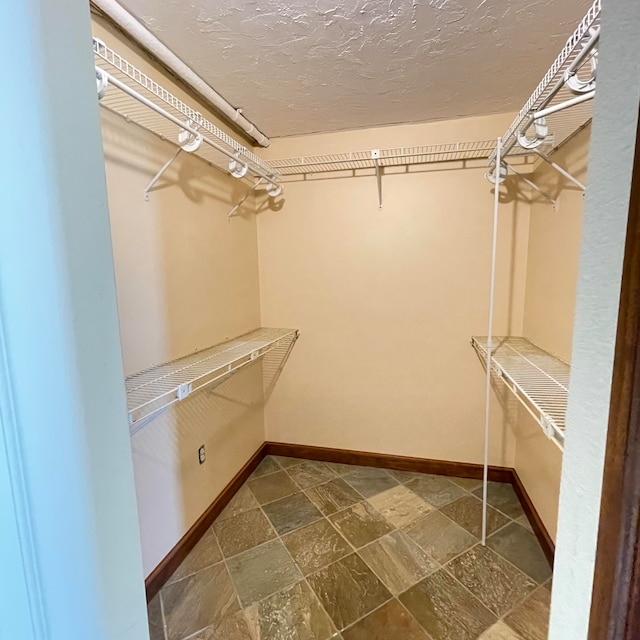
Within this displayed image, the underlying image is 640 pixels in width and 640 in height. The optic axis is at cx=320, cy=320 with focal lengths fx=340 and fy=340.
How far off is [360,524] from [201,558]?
0.86 metres

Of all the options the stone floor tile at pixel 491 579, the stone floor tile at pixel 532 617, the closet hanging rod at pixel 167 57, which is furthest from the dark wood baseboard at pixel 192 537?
the closet hanging rod at pixel 167 57

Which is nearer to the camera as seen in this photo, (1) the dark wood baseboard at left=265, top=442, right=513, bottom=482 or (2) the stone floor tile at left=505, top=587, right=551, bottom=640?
(2) the stone floor tile at left=505, top=587, right=551, bottom=640

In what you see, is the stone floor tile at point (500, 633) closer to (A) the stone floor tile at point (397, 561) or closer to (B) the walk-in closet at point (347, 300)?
(B) the walk-in closet at point (347, 300)

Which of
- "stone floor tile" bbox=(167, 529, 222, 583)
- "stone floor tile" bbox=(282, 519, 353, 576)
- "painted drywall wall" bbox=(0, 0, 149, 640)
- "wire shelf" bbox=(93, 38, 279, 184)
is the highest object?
"wire shelf" bbox=(93, 38, 279, 184)

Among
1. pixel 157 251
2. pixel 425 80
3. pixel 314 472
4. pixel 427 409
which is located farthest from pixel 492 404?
pixel 157 251

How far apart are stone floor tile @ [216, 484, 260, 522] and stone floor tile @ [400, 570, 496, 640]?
1.01 meters

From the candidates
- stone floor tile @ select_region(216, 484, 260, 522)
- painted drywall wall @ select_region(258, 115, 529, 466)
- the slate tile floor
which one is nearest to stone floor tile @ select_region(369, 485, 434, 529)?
the slate tile floor

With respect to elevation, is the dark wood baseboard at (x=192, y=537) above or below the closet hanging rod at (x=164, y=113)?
below

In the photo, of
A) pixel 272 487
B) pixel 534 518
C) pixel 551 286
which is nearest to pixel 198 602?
pixel 272 487

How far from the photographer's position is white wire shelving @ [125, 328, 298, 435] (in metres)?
1.16

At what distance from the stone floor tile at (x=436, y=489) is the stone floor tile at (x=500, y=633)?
721mm

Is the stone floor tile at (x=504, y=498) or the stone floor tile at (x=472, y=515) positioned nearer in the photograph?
the stone floor tile at (x=472, y=515)

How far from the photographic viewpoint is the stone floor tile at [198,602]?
4.54 feet

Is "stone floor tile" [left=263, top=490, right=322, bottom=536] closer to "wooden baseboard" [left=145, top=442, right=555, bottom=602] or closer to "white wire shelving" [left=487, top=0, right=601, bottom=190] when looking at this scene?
"wooden baseboard" [left=145, top=442, right=555, bottom=602]
